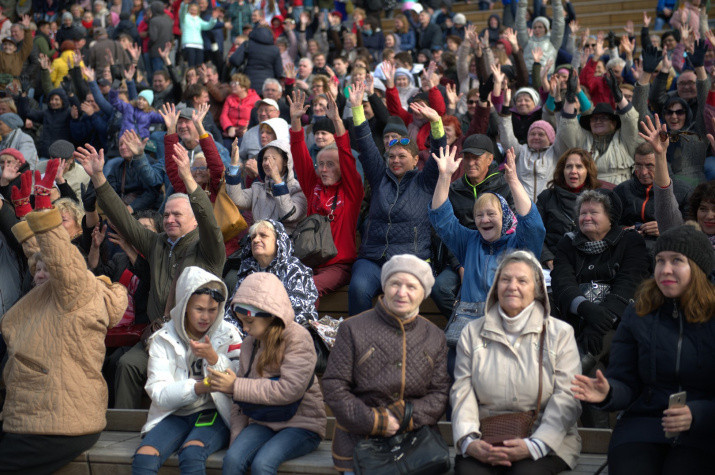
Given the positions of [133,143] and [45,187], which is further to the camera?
[133,143]

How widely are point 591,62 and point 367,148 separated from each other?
5805mm

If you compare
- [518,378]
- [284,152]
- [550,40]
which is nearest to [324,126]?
[284,152]

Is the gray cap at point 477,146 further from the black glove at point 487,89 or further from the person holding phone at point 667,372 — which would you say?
the person holding phone at point 667,372

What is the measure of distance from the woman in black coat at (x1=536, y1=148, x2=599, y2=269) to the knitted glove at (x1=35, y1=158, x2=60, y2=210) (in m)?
3.67

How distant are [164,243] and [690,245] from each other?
3.77 m

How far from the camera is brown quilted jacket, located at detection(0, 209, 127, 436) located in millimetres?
4770

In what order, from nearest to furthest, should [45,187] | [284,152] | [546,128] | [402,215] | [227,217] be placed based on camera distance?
[45,187], [402,215], [227,217], [284,152], [546,128]

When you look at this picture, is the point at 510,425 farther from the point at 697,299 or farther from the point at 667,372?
the point at 697,299

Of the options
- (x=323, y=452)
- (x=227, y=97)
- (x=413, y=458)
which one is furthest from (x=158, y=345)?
(x=227, y=97)

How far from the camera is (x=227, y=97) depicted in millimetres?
12047

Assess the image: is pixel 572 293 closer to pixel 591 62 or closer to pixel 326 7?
pixel 591 62

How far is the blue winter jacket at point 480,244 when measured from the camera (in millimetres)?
5129

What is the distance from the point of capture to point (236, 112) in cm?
1165

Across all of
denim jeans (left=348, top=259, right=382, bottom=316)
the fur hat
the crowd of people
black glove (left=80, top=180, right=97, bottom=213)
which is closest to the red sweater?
the crowd of people
